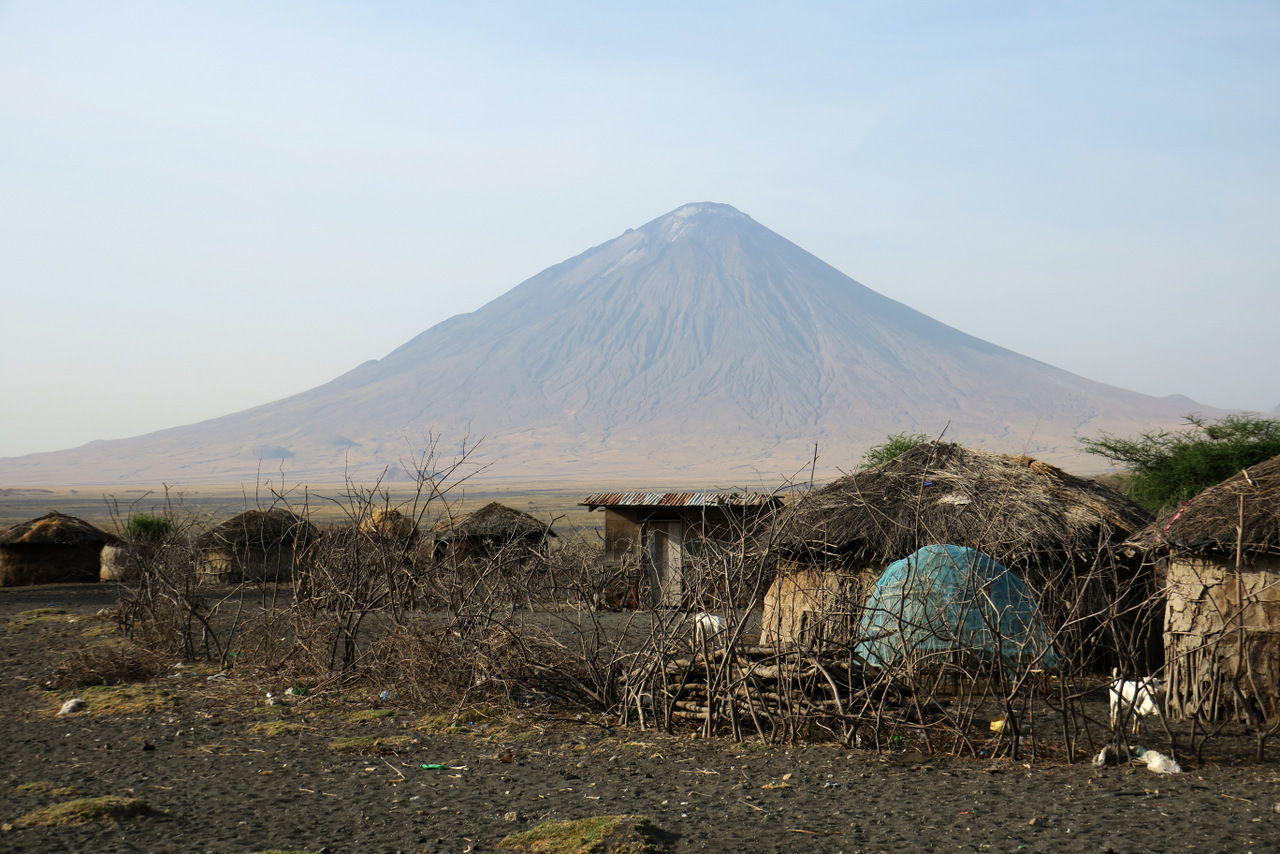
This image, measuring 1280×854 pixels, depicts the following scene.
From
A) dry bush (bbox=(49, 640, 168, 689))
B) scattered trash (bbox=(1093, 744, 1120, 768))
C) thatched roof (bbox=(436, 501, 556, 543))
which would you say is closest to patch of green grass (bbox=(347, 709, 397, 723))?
dry bush (bbox=(49, 640, 168, 689))

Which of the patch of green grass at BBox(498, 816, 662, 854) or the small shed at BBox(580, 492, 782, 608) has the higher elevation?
the small shed at BBox(580, 492, 782, 608)

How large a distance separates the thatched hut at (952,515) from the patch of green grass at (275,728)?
4.86 m

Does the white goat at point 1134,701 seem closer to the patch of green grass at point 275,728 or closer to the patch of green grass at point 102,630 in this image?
the patch of green grass at point 275,728

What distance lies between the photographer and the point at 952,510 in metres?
11.1

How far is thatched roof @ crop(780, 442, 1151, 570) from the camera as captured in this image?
10.5m

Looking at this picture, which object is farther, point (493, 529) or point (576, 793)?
point (493, 529)

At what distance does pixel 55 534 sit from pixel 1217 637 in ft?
68.4

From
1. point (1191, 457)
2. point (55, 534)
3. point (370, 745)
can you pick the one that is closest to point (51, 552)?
point (55, 534)

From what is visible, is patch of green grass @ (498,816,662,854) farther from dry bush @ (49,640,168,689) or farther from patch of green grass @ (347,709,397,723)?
dry bush @ (49,640,168,689)

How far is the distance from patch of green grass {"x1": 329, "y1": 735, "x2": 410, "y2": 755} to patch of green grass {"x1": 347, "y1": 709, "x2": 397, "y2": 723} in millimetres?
621

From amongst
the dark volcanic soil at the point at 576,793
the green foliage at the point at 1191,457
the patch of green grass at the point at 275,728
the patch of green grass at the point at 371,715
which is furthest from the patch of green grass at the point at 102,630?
the green foliage at the point at 1191,457

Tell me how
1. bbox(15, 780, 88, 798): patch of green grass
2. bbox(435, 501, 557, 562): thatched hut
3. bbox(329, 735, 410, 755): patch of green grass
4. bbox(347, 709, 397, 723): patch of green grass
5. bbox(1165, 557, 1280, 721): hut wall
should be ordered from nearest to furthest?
bbox(15, 780, 88, 798): patch of green grass
bbox(329, 735, 410, 755): patch of green grass
bbox(1165, 557, 1280, 721): hut wall
bbox(347, 709, 397, 723): patch of green grass
bbox(435, 501, 557, 562): thatched hut

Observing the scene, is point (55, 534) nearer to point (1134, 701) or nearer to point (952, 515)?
point (952, 515)

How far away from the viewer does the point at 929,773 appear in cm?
614
